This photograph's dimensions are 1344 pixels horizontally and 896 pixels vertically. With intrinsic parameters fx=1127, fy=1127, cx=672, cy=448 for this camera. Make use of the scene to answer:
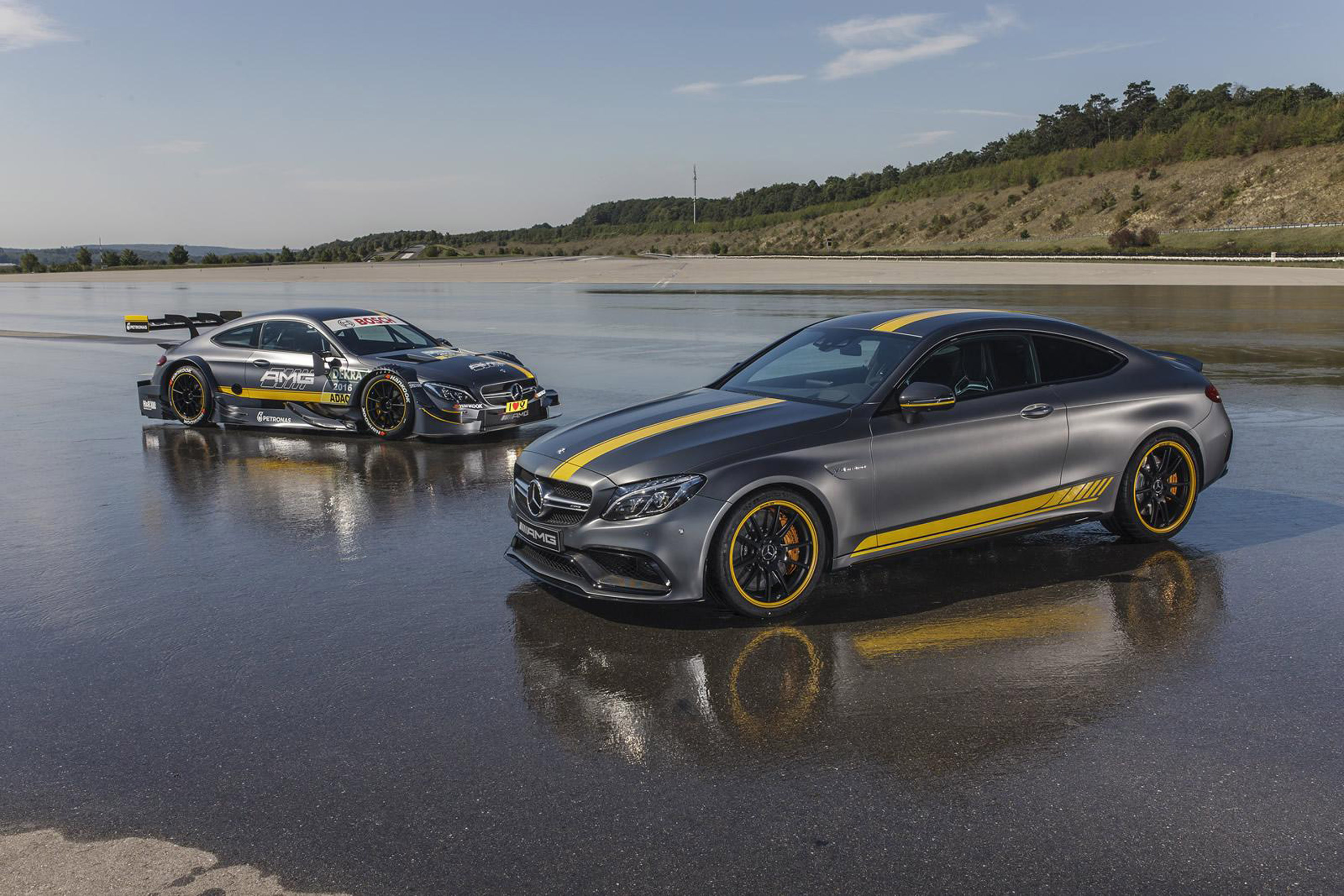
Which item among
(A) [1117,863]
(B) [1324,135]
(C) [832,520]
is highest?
(B) [1324,135]

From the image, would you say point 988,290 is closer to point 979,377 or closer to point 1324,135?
point 979,377

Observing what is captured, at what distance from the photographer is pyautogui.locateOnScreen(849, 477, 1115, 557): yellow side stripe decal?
6.21 m

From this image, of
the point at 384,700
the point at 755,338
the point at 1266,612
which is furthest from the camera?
the point at 755,338

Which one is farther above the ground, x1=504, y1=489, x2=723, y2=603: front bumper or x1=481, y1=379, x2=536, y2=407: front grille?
x1=481, y1=379, x2=536, y2=407: front grille

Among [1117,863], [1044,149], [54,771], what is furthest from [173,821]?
[1044,149]

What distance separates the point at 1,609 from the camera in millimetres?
6277

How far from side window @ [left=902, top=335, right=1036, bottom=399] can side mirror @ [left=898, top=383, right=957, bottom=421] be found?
0.31 m

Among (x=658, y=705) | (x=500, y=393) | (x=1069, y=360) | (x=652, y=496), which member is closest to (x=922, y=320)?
(x=1069, y=360)

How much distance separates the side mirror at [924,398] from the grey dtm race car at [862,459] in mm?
11

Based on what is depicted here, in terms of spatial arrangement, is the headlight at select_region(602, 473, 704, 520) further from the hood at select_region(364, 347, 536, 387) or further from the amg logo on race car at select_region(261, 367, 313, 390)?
the amg logo on race car at select_region(261, 367, 313, 390)

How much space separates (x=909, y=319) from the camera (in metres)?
7.14

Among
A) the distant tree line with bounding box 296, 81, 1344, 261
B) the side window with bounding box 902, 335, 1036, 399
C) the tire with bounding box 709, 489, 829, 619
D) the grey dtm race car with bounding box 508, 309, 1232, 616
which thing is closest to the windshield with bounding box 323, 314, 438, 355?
the grey dtm race car with bounding box 508, 309, 1232, 616

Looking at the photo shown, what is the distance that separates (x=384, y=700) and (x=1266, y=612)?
178 inches

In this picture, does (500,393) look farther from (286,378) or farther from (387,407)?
(286,378)
